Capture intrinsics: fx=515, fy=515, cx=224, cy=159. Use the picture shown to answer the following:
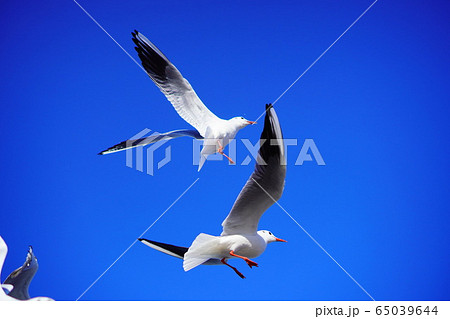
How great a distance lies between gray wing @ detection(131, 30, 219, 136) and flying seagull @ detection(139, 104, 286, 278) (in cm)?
70

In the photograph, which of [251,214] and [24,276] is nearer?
[251,214]

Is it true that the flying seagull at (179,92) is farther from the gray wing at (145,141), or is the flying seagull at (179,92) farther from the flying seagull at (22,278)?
the flying seagull at (22,278)

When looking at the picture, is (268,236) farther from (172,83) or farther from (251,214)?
(172,83)

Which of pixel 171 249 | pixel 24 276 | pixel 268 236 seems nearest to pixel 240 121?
pixel 268 236

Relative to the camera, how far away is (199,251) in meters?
2.46

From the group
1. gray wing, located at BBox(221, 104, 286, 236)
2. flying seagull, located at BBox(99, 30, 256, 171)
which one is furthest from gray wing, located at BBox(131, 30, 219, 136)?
gray wing, located at BBox(221, 104, 286, 236)

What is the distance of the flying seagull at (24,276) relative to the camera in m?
2.65

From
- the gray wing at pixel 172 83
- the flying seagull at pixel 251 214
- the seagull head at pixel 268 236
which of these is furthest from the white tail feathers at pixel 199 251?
the gray wing at pixel 172 83

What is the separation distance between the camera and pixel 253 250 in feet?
8.38

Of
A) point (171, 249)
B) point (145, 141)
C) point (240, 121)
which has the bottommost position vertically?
point (171, 249)

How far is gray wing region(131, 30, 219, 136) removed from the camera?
309cm

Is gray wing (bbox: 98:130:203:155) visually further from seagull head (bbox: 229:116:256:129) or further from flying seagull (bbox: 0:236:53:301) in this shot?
flying seagull (bbox: 0:236:53:301)

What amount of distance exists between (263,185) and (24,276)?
1.34 m
